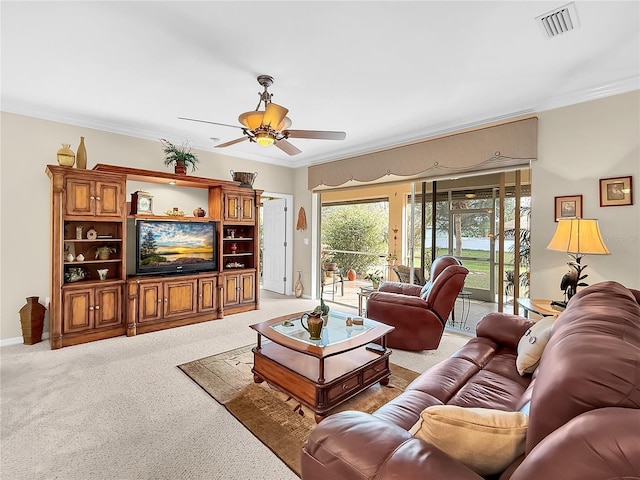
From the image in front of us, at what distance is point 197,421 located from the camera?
224 cm

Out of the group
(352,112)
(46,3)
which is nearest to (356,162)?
(352,112)

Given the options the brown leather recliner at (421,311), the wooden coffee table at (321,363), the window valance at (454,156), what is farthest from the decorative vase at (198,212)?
the brown leather recliner at (421,311)

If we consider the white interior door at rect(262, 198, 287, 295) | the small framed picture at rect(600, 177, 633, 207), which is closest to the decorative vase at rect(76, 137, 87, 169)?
the white interior door at rect(262, 198, 287, 295)

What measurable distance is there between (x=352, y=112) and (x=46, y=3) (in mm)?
2801

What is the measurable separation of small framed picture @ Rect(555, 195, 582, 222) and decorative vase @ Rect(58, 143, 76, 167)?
17.9 feet

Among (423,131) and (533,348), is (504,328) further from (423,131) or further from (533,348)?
(423,131)

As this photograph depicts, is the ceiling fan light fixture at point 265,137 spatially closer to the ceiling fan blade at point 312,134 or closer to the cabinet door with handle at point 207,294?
the ceiling fan blade at point 312,134

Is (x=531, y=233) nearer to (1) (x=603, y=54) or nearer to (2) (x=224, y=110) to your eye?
(1) (x=603, y=54)

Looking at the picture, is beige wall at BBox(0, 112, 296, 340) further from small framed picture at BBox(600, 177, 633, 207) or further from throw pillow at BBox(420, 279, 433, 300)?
small framed picture at BBox(600, 177, 633, 207)

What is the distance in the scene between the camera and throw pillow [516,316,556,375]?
1.85 metres

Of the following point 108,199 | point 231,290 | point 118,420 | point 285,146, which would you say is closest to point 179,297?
point 231,290

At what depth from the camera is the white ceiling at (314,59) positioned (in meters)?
2.11

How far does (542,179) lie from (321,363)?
3.19 meters

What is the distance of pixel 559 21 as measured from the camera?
2158 millimetres
